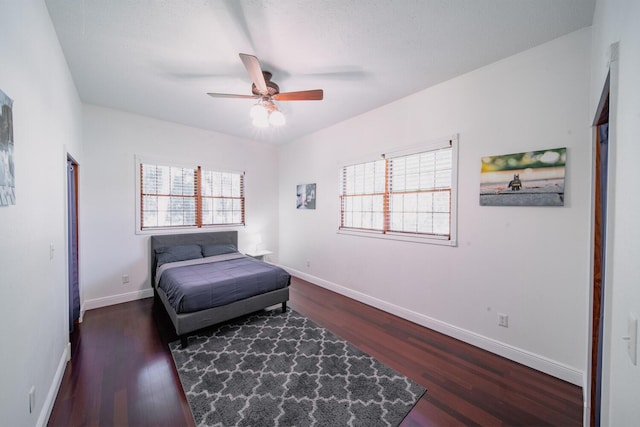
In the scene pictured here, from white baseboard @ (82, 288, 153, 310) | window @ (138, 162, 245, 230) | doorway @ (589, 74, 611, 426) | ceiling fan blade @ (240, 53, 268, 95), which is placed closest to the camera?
doorway @ (589, 74, 611, 426)

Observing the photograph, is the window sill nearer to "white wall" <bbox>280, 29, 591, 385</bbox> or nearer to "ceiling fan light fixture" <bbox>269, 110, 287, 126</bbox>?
"white wall" <bbox>280, 29, 591, 385</bbox>

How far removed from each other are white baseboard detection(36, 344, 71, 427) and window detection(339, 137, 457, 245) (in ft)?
11.4

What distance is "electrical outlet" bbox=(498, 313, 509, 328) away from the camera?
7.88 ft

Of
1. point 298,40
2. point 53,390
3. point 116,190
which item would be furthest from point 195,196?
point 298,40

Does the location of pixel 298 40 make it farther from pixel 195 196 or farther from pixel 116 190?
pixel 116 190

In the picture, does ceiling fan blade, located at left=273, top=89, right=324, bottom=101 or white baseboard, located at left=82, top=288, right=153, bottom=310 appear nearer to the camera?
ceiling fan blade, located at left=273, top=89, right=324, bottom=101

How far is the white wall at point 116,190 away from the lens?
356cm

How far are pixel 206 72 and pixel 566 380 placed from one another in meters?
4.47

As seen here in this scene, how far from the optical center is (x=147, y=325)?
3088 millimetres

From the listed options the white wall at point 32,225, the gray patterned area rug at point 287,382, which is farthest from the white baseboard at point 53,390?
the gray patterned area rug at point 287,382

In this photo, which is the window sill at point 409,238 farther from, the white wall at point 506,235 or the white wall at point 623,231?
the white wall at point 623,231

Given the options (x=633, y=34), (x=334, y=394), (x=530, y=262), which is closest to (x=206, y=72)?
(x=633, y=34)

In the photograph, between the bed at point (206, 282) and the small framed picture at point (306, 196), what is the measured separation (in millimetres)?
1544

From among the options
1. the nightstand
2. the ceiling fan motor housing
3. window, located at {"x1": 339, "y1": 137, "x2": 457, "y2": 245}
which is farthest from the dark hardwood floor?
the ceiling fan motor housing
